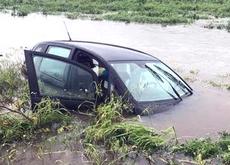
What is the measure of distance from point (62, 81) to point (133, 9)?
87.5 ft

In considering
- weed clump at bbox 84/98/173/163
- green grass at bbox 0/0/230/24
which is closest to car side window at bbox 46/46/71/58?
weed clump at bbox 84/98/173/163

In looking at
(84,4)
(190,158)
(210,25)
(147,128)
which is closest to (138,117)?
(147,128)

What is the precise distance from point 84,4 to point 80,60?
28.8 meters

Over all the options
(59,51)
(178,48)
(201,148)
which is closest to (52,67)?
(59,51)

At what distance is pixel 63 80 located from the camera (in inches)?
304

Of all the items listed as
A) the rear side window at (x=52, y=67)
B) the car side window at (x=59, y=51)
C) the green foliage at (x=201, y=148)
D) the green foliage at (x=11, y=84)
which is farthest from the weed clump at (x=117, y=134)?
the green foliage at (x=11, y=84)

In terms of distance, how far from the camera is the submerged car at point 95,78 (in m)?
7.51

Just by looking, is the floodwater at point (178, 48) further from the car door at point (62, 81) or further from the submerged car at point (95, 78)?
the car door at point (62, 81)

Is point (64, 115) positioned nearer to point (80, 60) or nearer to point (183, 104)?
Result: point (80, 60)

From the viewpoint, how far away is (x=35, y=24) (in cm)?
2603

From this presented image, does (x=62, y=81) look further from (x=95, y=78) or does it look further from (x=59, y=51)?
(x=59, y=51)

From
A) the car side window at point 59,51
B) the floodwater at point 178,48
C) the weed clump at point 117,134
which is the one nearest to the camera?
the weed clump at point 117,134

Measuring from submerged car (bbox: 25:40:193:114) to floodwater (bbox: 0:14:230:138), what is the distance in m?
0.38

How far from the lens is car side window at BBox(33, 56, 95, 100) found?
24.6 feet
